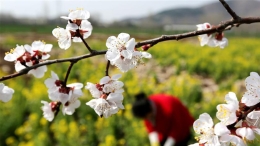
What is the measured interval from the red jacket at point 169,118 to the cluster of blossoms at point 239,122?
3024 millimetres

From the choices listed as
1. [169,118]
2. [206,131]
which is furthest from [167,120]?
[206,131]

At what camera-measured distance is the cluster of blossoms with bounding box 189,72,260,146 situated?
0.74 m

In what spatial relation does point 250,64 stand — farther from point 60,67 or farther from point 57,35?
point 57,35

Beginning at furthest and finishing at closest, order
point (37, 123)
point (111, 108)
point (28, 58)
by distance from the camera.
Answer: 1. point (37, 123)
2. point (28, 58)
3. point (111, 108)

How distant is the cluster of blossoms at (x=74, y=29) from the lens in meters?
0.97

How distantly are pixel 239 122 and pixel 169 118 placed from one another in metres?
3.15

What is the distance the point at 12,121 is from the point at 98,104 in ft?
13.3

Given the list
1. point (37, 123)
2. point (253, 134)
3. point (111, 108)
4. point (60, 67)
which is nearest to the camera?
point (253, 134)

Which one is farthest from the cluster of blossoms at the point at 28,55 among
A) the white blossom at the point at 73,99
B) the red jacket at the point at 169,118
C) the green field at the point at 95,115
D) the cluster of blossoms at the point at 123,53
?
the red jacket at the point at 169,118

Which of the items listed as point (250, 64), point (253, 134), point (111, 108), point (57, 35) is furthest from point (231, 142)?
point (250, 64)

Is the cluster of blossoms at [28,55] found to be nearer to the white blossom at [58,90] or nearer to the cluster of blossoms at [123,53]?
the white blossom at [58,90]

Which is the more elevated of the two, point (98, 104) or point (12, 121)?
point (98, 104)

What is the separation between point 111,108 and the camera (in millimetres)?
926

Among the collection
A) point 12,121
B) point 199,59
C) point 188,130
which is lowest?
point 199,59
